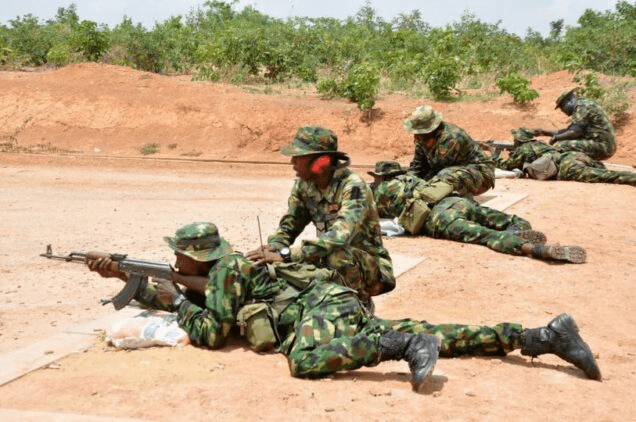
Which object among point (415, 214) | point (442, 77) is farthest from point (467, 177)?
point (442, 77)

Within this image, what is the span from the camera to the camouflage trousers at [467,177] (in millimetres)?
9836

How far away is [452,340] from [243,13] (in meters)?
36.4

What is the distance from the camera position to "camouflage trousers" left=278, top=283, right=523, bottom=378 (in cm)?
502

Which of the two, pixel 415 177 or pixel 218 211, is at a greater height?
pixel 415 177

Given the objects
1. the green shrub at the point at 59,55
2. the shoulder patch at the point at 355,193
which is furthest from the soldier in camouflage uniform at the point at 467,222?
the green shrub at the point at 59,55

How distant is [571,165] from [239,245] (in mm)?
6005

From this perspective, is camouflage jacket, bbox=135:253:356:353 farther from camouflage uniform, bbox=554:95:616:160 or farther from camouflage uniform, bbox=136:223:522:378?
camouflage uniform, bbox=554:95:616:160

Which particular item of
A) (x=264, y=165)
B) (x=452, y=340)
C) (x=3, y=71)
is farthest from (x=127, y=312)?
(x=3, y=71)

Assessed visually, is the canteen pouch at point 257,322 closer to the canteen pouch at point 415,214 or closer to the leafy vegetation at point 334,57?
the canteen pouch at point 415,214

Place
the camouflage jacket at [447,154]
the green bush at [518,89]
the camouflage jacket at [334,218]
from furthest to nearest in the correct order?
the green bush at [518,89]
the camouflage jacket at [447,154]
the camouflage jacket at [334,218]

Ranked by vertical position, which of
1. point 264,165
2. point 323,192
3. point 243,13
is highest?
point 243,13

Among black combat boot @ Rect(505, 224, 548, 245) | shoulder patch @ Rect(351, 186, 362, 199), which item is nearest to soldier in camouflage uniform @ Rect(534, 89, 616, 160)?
black combat boot @ Rect(505, 224, 548, 245)

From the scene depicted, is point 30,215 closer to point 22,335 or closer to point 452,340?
point 22,335

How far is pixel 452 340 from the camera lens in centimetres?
543
